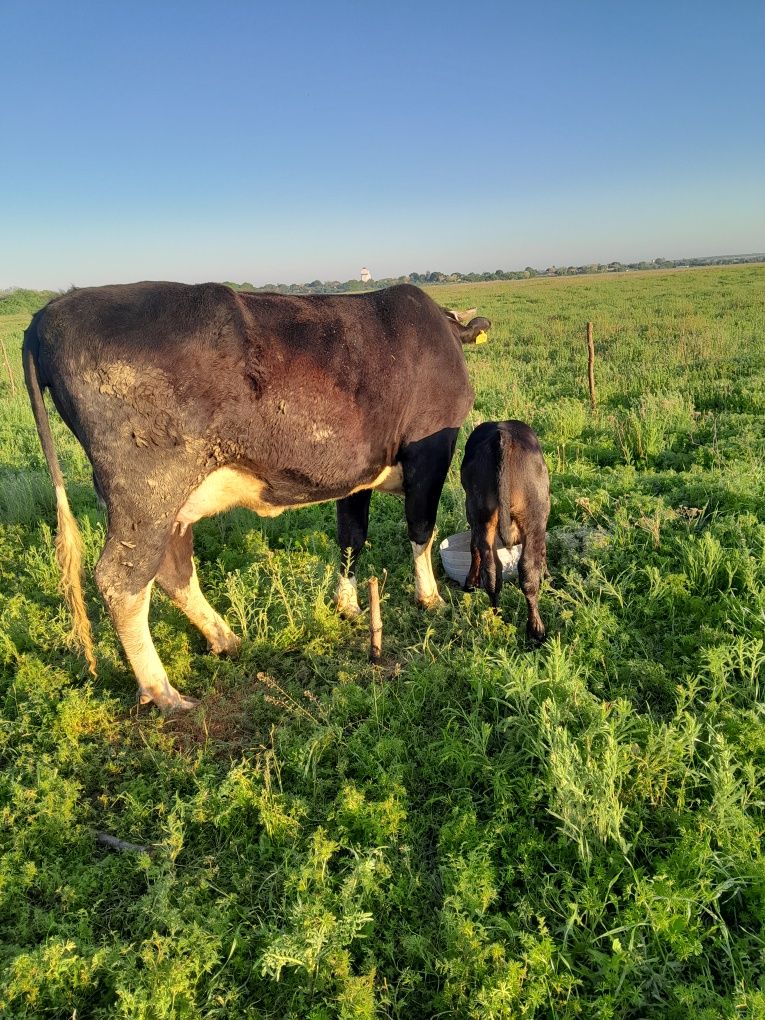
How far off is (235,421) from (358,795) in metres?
2.07

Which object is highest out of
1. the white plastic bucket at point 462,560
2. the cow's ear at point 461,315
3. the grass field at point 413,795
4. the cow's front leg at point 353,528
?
the cow's ear at point 461,315

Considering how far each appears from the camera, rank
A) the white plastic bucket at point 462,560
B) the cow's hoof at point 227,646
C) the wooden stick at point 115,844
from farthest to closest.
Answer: the white plastic bucket at point 462,560 < the cow's hoof at point 227,646 < the wooden stick at point 115,844

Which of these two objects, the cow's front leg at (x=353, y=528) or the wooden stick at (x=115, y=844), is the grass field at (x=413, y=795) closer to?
the wooden stick at (x=115, y=844)

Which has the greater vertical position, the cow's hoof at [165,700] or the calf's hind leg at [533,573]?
the calf's hind leg at [533,573]

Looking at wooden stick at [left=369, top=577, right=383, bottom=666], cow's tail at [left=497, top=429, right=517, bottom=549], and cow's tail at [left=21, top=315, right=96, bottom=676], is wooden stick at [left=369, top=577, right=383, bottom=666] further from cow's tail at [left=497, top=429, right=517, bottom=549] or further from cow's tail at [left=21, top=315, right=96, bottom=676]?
cow's tail at [left=21, top=315, right=96, bottom=676]

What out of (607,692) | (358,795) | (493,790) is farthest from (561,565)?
(358,795)

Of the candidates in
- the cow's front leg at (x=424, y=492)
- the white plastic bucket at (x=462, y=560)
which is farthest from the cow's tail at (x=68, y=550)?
the white plastic bucket at (x=462, y=560)

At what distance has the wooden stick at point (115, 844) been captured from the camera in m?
2.86

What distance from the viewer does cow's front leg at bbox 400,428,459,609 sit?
4547 mm

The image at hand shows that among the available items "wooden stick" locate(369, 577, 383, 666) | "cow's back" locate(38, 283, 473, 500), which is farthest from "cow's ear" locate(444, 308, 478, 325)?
"wooden stick" locate(369, 577, 383, 666)

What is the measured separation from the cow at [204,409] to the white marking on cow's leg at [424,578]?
63cm

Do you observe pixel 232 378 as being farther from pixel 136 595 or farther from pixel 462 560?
pixel 462 560

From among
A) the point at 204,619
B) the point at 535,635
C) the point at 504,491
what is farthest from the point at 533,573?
the point at 204,619

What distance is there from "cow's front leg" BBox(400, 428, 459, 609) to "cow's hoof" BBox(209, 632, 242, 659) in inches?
54.9
